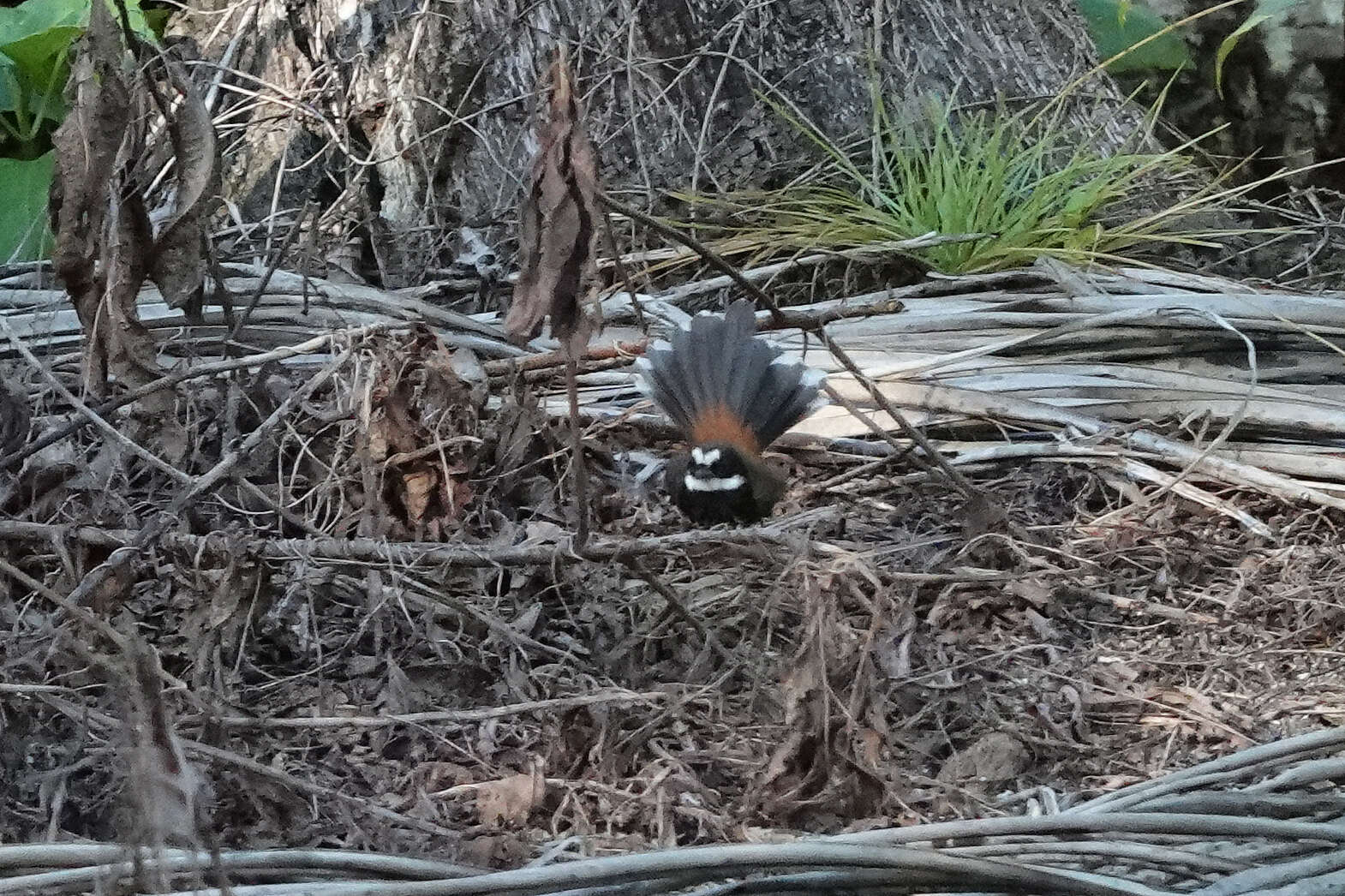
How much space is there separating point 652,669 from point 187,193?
129 cm

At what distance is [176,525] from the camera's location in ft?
8.80

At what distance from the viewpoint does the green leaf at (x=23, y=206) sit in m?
4.36

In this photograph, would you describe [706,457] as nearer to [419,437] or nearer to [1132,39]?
[419,437]

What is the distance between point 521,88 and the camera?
4613mm

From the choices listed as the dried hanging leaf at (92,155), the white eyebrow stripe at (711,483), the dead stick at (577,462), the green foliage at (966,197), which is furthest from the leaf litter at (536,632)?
the green foliage at (966,197)

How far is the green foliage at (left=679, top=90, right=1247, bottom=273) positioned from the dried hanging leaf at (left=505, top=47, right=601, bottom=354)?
Answer: 2547 millimetres

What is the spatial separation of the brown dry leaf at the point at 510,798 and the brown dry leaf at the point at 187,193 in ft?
3.59

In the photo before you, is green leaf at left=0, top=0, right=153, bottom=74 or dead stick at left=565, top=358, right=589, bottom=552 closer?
dead stick at left=565, top=358, right=589, bottom=552

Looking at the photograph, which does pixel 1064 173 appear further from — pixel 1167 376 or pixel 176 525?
pixel 176 525

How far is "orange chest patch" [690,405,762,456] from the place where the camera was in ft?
12.7

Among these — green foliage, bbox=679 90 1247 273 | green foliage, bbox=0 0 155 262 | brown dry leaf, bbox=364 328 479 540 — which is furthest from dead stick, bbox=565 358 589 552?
green foliage, bbox=0 0 155 262

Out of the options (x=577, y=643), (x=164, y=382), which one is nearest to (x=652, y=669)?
(x=577, y=643)

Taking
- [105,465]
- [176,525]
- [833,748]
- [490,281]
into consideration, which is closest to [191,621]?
[176,525]

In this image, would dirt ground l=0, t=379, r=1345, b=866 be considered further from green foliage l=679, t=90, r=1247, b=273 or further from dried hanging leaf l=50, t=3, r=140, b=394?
green foliage l=679, t=90, r=1247, b=273
